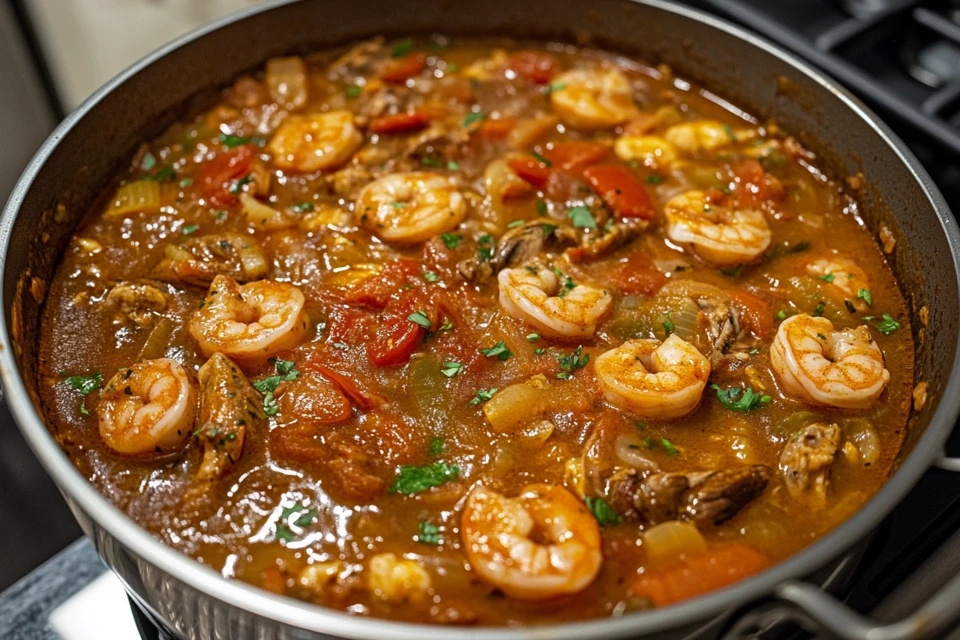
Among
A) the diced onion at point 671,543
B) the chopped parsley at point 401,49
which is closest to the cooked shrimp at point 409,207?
the chopped parsley at point 401,49

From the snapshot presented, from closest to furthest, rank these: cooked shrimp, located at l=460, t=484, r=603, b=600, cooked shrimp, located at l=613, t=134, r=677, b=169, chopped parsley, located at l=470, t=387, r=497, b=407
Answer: cooked shrimp, located at l=460, t=484, r=603, b=600 → chopped parsley, located at l=470, t=387, r=497, b=407 → cooked shrimp, located at l=613, t=134, r=677, b=169

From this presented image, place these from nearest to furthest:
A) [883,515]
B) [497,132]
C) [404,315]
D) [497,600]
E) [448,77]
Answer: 1. [883,515]
2. [497,600]
3. [404,315]
4. [497,132]
5. [448,77]

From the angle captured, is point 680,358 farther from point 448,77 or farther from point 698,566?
point 448,77

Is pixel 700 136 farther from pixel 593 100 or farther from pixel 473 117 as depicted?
pixel 473 117

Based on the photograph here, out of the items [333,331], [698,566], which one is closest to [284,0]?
[333,331]

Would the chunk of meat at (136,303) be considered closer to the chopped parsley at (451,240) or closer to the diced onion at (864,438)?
the chopped parsley at (451,240)

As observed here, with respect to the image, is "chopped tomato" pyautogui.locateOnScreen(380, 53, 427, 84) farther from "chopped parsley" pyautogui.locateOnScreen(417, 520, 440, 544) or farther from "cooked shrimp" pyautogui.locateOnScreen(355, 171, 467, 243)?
"chopped parsley" pyautogui.locateOnScreen(417, 520, 440, 544)

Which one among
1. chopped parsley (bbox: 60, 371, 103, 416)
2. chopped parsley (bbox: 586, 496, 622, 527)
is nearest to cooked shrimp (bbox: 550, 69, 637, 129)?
chopped parsley (bbox: 586, 496, 622, 527)

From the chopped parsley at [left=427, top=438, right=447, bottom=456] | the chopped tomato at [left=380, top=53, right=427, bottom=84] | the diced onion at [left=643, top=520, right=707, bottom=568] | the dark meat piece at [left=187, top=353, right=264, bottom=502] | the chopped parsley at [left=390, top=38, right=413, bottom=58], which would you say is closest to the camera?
the diced onion at [left=643, top=520, right=707, bottom=568]
